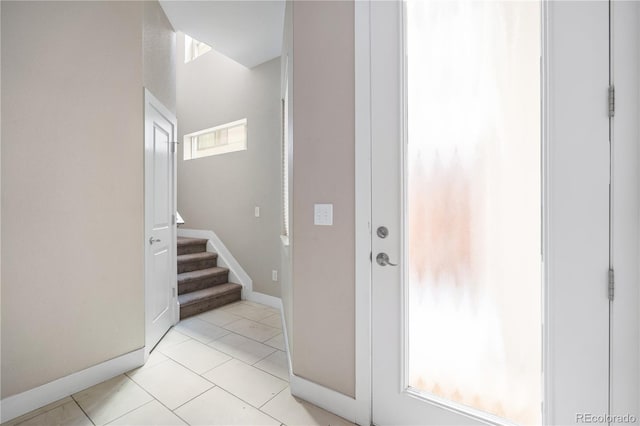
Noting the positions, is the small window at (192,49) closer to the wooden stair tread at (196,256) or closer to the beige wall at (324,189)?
the wooden stair tread at (196,256)

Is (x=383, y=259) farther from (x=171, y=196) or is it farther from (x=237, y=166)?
(x=237, y=166)

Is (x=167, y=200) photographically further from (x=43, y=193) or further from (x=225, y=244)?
(x=225, y=244)

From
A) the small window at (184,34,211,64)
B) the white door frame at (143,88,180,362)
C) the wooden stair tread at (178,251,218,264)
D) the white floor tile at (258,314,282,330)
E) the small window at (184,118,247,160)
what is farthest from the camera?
the small window at (184,34,211,64)

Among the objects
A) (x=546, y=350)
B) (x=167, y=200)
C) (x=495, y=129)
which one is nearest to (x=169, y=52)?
(x=167, y=200)

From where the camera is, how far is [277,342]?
239cm

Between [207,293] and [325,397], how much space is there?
7.16 feet

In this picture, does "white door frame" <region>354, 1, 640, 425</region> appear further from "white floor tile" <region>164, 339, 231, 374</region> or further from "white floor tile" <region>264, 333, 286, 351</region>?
"white floor tile" <region>164, 339, 231, 374</region>

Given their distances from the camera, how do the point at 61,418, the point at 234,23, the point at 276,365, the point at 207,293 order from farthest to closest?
the point at 207,293, the point at 234,23, the point at 276,365, the point at 61,418

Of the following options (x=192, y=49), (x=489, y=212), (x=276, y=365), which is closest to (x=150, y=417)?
(x=276, y=365)

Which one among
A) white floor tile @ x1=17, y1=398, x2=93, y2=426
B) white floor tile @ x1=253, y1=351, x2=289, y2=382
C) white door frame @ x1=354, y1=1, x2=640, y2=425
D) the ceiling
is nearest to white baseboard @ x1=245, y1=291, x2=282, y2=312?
white floor tile @ x1=253, y1=351, x2=289, y2=382

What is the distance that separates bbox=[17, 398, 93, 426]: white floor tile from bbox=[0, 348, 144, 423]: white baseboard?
9 centimetres

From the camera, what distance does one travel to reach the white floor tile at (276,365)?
1.93m

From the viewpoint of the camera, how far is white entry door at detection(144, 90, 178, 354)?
2164 millimetres

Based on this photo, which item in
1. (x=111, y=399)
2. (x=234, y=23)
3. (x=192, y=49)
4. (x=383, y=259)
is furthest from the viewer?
(x=192, y=49)
